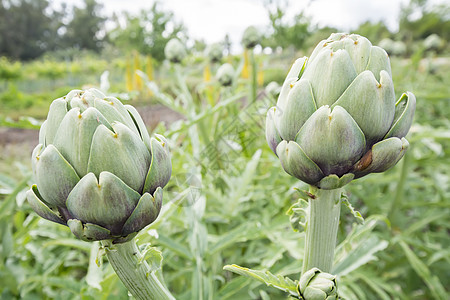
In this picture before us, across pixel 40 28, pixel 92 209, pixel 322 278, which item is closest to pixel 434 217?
pixel 322 278

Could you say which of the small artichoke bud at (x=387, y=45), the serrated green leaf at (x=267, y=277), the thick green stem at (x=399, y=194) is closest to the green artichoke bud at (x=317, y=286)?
the serrated green leaf at (x=267, y=277)

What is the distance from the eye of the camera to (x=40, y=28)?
766 inches

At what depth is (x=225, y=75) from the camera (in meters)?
1.04

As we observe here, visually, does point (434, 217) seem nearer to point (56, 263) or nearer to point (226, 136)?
point (226, 136)

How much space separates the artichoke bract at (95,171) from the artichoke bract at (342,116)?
0.35ft

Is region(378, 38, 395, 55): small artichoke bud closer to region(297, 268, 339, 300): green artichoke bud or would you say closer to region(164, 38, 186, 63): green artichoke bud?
region(164, 38, 186, 63): green artichoke bud

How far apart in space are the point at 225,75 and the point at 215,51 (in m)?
0.26

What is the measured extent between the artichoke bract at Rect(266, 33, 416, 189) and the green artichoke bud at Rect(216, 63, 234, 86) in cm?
78

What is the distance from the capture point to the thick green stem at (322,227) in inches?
11.5

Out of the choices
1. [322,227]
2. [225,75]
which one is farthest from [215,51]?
[322,227]

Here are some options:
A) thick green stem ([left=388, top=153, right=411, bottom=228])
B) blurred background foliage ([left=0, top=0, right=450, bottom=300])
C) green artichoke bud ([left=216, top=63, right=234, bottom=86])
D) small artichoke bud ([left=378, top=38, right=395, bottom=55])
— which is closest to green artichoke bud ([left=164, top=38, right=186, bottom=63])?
blurred background foliage ([left=0, top=0, right=450, bottom=300])

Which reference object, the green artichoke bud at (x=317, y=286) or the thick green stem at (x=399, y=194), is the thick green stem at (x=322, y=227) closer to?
the green artichoke bud at (x=317, y=286)

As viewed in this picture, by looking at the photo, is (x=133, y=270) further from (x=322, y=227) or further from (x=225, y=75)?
(x=225, y=75)

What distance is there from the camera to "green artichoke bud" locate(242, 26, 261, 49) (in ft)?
3.87
